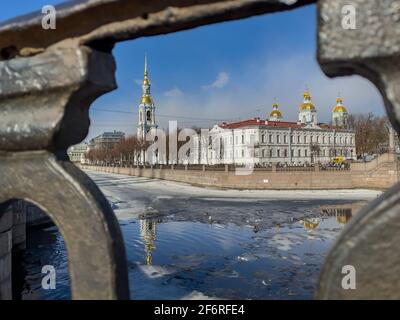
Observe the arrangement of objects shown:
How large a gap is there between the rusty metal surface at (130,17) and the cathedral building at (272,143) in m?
61.1

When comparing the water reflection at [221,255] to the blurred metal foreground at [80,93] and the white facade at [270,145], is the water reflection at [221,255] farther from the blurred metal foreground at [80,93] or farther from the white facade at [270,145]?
the white facade at [270,145]

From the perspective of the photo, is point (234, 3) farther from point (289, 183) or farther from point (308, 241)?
point (289, 183)

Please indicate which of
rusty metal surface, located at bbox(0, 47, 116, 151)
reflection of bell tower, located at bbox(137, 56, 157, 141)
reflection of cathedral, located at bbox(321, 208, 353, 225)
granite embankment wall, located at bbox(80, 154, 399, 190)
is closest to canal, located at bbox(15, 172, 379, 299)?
reflection of cathedral, located at bbox(321, 208, 353, 225)

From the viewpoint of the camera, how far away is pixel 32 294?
723cm

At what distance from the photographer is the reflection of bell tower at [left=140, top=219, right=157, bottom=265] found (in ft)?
33.8

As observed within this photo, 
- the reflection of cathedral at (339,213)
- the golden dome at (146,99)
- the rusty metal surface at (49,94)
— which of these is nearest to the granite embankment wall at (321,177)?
the reflection of cathedral at (339,213)

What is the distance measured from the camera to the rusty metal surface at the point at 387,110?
0.90 metres

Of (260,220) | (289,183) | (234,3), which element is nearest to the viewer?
(234,3)

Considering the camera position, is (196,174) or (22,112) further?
(196,174)

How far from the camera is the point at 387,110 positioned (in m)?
0.98

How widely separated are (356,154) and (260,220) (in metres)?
60.2
